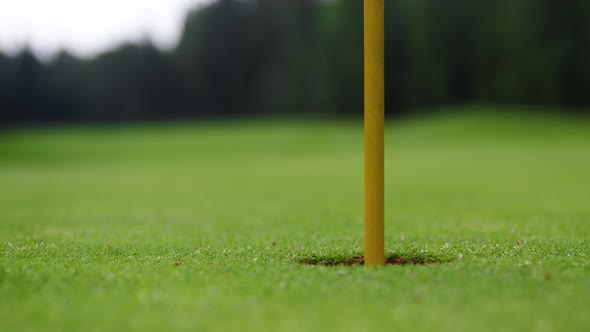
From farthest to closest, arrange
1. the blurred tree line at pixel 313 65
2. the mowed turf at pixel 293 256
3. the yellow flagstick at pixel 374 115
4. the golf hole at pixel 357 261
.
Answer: the blurred tree line at pixel 313 65 < the golf hole at pixel 357 261 < the yellow flagstick at pixel 374 115 < the mowed turf at pixel 293 256

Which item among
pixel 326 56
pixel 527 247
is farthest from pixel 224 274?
pixel 326 56

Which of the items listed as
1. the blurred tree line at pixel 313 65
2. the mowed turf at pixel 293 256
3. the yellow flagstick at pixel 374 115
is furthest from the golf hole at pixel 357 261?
the blurred tree line at pixel 313 65

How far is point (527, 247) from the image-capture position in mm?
4879

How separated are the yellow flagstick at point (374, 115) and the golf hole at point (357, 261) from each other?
0.49 metres

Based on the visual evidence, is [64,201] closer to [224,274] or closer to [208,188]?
[208,188]

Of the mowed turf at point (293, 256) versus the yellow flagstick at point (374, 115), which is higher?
the yellow flagstick at point (374, 115)

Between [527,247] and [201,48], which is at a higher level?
[201,48]

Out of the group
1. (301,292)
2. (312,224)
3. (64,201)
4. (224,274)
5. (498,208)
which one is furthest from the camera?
(64,201)

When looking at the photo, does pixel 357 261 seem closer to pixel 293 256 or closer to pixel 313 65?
pixel 293 256

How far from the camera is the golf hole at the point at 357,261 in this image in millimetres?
4344

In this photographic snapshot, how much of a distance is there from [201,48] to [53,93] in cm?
1800

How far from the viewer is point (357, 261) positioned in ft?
14.7

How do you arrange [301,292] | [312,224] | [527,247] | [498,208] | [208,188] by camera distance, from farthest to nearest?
[208,188], [498,208], [312,224], [527,247], [301,292]

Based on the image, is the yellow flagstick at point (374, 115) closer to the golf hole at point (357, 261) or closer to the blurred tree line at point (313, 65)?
the golf hole at point (357, 261)
